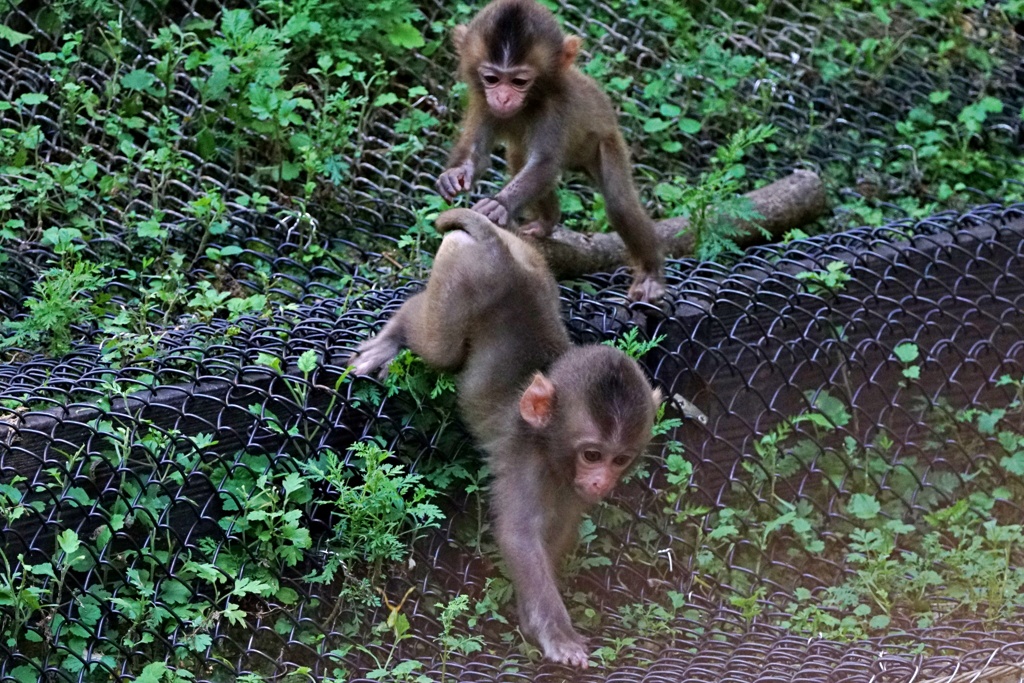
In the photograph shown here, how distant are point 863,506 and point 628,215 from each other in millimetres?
1893

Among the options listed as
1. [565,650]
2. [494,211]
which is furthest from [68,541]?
[494,211]

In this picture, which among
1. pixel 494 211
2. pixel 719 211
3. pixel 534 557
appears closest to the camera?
pixel 534 557

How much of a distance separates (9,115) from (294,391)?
10.8 ft

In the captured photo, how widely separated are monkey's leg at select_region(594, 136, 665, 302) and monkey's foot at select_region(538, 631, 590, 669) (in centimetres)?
220

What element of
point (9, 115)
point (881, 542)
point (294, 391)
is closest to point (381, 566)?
point (294, 391)

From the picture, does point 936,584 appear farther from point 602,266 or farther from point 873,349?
point 602,266

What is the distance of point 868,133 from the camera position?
29.2 ft

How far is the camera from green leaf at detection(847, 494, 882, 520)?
607cm

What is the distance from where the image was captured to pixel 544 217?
6.68 m

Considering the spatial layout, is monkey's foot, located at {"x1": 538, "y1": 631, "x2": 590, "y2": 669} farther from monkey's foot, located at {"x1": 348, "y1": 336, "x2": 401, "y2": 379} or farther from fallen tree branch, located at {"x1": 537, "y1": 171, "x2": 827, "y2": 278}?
fallen tree branch, located at {"x1": 537, "y1": 171, "x2": 827, "y2": 278}

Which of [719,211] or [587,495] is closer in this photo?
[587,495]

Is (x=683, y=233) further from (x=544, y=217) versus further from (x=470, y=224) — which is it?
(x=470, y=224)

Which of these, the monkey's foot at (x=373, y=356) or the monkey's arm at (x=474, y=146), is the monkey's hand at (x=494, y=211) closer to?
the monkey's arm at (x=474, y=146)

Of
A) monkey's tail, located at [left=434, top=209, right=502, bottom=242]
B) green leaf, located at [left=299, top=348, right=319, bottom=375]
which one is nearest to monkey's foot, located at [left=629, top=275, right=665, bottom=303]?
monkey's tail, located at [left=434, top=209, right=502, bottom=242]
